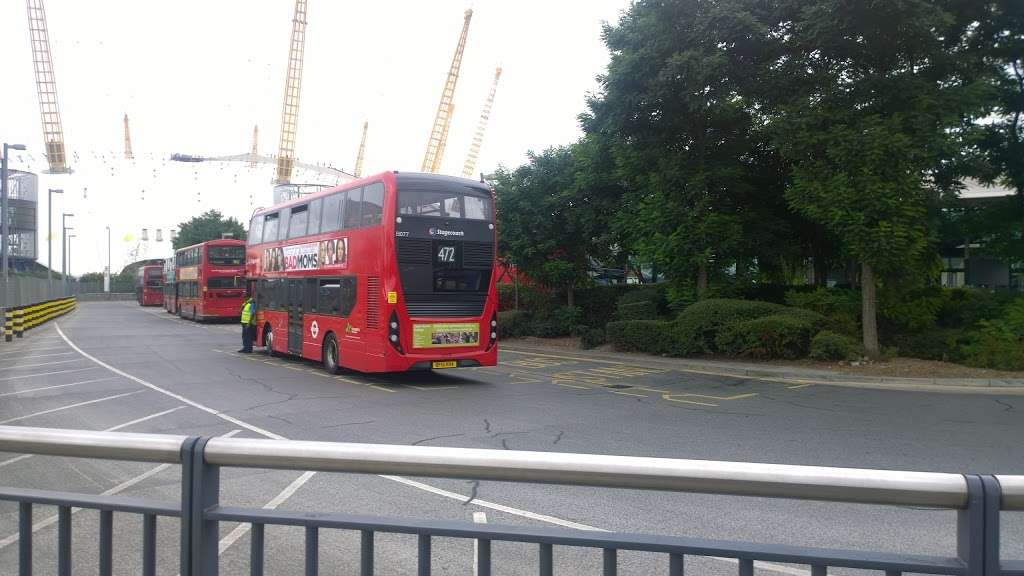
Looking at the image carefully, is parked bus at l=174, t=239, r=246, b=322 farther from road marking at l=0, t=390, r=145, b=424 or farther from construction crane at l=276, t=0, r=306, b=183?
construction crane at l=276, t=0, r=306, b=183

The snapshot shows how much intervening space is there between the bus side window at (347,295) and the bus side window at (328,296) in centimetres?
33

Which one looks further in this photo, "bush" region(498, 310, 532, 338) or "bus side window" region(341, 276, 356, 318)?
"bush" region(498, 310, 532, 338)

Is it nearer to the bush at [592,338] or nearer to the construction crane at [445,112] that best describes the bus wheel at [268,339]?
the bush at [592,338]

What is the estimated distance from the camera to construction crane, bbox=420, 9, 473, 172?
92.4 meters

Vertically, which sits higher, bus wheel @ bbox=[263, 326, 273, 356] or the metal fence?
the metal fence

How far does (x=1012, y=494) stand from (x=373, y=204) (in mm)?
13379

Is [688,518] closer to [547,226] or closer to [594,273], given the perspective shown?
[547,226]

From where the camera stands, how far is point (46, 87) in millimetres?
83500

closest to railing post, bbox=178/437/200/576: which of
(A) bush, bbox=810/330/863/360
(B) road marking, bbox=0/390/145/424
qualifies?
(B) road marking, bbox=0/390/145/424

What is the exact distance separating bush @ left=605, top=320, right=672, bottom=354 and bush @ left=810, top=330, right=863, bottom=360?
371 cm

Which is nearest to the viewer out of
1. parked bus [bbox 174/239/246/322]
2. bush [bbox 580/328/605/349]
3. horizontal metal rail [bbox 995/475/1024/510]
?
horizontal metal rail [bbox 995/475/1024/510]

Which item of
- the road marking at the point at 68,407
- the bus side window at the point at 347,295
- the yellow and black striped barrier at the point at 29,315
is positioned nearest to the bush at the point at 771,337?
the bus side window at the point at 347,295

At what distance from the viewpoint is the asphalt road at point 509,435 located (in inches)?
178

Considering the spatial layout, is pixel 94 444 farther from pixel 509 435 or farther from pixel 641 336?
pixel 641 336
